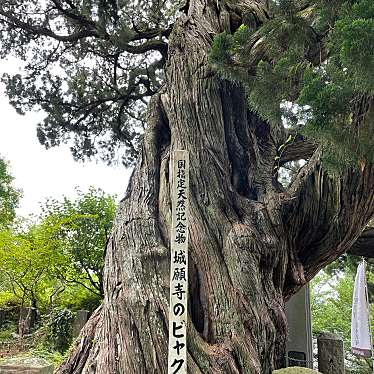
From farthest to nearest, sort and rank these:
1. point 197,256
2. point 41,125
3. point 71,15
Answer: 1. point 41,125
2. point 71,15
3. point 197,256

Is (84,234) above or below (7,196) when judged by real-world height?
below

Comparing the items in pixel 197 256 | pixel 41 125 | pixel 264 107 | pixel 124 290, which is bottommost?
pixel 124 290

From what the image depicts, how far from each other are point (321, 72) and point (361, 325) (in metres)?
3.60

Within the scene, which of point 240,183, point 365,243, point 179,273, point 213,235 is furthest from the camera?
point 365,243

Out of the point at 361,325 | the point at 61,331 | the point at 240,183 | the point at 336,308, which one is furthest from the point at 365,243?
the point at 336,308

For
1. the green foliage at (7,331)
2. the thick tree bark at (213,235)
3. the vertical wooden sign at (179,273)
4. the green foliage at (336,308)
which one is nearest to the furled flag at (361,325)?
the thick tree bark at (213,235)

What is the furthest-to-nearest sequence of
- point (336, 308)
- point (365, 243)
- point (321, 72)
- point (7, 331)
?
point (336, 308)
point (7, 331)
point (365, 243)
point (321, 72)

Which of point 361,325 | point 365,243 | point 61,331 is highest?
point 365,243

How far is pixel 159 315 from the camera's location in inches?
110

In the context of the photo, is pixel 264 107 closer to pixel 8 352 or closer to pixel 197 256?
pixel 197 256

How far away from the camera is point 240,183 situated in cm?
396

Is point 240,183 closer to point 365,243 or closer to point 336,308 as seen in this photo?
point 365,243

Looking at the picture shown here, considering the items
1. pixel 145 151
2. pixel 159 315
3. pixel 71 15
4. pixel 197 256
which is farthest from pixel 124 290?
pixel 71 15

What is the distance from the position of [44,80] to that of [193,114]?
12.3 feet
